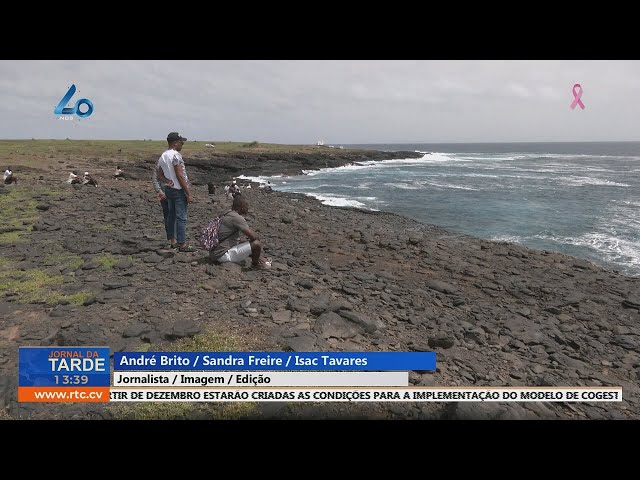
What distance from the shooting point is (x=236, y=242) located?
7570mm

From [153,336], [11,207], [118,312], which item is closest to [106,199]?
[11,207]

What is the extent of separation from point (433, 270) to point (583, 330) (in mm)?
4348

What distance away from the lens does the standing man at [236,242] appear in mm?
A: 7004

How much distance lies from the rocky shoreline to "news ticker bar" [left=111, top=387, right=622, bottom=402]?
4.7 inches

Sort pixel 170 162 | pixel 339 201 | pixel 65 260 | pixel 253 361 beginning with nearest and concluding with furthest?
pixel 253 361, pixel 170 162, pixel 65 260, pixel 339 201

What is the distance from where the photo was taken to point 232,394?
12.4ft

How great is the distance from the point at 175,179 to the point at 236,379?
5.21 meters

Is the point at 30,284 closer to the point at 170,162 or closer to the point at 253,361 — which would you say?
the point at 170,162

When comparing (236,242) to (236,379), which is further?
(236,242)

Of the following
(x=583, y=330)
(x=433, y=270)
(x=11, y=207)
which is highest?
(x=11, y=207)

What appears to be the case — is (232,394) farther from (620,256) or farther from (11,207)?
(620,256)

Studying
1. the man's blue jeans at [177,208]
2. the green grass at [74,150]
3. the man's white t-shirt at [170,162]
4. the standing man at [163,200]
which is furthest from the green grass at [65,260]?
the green grass at [74,150]

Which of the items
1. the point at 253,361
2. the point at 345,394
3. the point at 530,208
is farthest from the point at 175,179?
the point at 530,208
